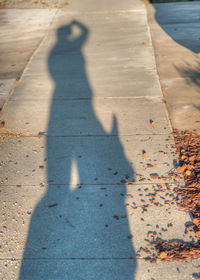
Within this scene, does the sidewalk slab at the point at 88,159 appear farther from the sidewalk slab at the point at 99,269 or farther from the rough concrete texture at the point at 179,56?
the sidewalk slab at the point at 99,269

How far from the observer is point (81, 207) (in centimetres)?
402

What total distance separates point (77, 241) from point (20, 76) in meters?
5.29

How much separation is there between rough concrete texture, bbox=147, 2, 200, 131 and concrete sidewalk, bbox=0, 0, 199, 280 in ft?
0.94

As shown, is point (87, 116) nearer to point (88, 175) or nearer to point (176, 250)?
point (88, 175)

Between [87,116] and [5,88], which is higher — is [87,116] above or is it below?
below

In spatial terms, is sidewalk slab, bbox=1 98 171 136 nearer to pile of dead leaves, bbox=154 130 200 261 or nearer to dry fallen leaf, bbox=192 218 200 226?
pile of dead leaves, bbox=154 130 200 261

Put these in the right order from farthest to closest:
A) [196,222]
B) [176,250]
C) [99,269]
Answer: [196,222], [176,250], [99,269]

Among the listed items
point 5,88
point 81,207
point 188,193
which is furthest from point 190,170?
point 5,88

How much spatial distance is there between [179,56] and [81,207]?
19.5 ft

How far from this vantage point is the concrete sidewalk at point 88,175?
339cm

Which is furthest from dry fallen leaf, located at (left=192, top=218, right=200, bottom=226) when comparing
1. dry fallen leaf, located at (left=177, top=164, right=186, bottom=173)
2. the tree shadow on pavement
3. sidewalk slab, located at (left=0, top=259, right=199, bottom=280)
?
the tree shadow on pavement

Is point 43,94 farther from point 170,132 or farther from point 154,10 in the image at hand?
point 154,10

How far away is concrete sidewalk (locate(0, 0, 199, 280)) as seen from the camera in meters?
3.39

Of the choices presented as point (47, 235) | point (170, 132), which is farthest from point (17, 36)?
point (47, 235)
